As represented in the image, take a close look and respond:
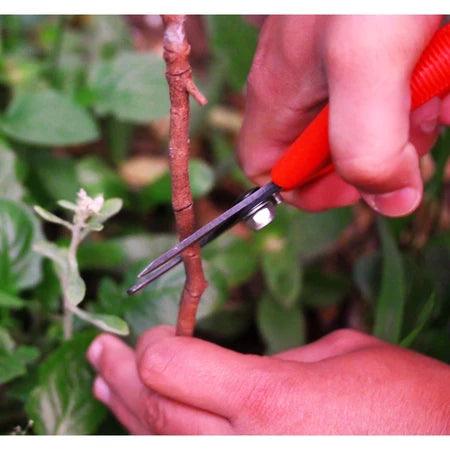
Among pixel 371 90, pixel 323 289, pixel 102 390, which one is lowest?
pixel 323 289

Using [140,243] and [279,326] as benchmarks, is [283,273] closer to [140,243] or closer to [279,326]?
[279,326]

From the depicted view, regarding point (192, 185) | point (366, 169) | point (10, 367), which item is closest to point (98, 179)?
point (192, 185)

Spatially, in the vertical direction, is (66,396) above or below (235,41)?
below

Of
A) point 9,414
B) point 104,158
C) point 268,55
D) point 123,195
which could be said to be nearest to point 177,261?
point 268,55

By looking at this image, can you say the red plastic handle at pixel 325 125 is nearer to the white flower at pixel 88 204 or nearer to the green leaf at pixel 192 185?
the white flower at pixel 88 204

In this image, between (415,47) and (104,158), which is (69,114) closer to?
(104,158)

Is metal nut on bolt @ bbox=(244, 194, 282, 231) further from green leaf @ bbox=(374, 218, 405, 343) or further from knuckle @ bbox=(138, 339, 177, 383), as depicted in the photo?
green leaf @ bbox=(374, 218, 405, 343)
